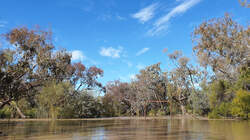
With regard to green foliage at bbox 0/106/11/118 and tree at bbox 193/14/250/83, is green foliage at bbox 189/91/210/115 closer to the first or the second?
tree at bbox 193/14/250/83

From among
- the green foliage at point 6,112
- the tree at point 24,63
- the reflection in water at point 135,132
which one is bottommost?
the green foliage at point 6,112

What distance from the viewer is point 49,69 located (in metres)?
13.9

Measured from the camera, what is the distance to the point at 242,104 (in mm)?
19656

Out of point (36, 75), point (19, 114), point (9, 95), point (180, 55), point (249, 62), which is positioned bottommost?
point (19, 114)

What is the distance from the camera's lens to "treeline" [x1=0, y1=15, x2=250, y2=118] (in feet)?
41.1

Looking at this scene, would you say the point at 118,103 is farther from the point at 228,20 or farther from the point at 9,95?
the point at 9,95

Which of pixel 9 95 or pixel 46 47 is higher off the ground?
pixel 46 47

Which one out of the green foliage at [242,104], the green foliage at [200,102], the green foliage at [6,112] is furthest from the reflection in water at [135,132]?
the green foliage at [6,112]

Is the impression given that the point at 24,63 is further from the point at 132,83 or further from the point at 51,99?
the point at 132,83

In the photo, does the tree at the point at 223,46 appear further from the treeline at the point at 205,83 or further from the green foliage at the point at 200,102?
the green foliage at the point at 200,102

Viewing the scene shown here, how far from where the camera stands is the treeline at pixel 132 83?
41.1ft

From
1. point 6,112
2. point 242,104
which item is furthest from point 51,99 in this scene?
point 242,104

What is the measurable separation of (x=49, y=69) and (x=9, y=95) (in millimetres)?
2804

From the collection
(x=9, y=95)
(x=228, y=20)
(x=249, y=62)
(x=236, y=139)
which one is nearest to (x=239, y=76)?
(x=249, y=62)
